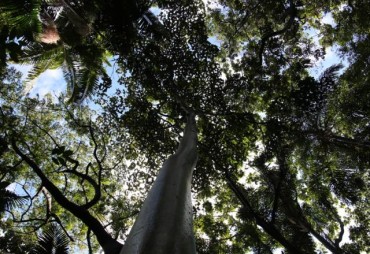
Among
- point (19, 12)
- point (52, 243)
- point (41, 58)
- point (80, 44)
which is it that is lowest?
point (52, 243)

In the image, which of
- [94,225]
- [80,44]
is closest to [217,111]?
[80,44]

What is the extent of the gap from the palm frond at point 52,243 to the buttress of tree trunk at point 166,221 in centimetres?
81

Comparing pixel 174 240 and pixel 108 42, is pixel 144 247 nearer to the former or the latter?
pixel 174 240

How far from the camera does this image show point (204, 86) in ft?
34.2

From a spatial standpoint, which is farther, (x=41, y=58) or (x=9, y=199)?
(x=41, y=58)

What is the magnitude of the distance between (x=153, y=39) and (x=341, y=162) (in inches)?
314

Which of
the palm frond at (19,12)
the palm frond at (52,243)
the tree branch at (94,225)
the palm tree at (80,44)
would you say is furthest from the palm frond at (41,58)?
the palm frond at (52,243)

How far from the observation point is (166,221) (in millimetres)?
2646

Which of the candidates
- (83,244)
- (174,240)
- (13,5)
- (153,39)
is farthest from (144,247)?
(83,244)

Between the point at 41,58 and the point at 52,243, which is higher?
the point at 41,58

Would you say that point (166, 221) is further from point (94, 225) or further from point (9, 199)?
point (9, 199)

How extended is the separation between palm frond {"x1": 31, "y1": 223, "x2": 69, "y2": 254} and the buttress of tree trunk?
0.81m

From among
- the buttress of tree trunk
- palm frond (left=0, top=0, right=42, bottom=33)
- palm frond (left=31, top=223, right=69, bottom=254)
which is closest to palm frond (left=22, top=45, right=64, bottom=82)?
palm frond (left=0, top=0, right=42, bottom=33)

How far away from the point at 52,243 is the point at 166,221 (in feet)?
4.11
